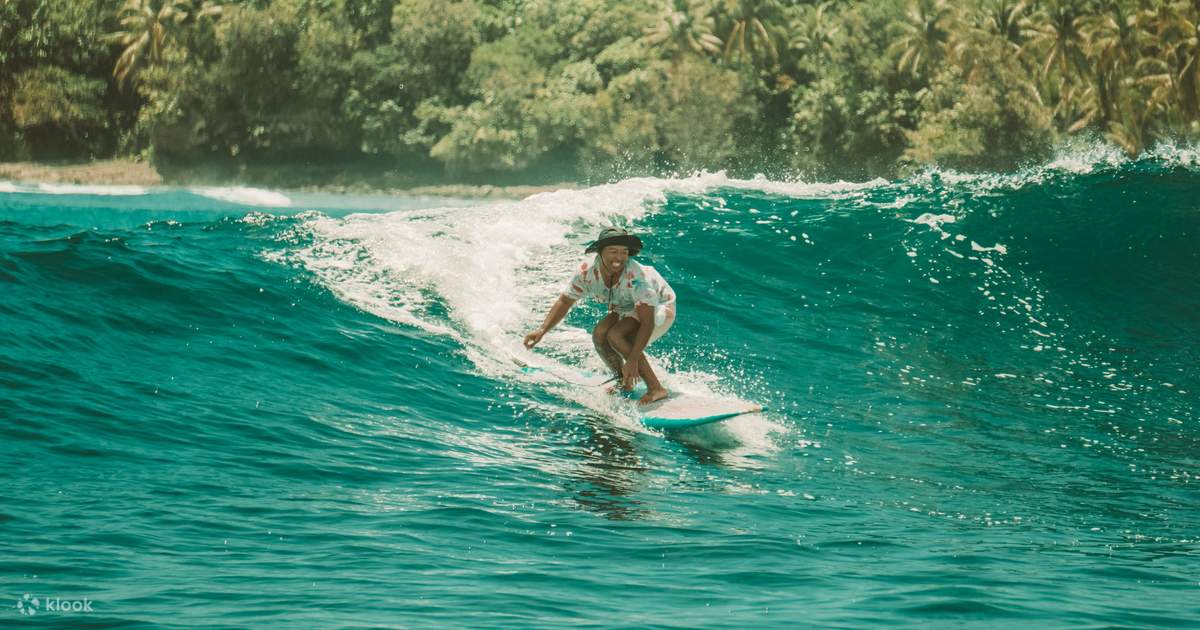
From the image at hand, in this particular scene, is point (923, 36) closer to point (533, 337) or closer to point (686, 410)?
point (533, 337)

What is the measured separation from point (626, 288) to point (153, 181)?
165 feet

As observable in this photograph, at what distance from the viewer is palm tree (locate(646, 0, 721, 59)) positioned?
53.1 metres

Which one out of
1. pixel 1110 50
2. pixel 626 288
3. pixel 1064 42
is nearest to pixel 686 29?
pixel 1064 42

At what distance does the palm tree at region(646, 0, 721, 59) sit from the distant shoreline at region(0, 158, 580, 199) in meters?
7.00

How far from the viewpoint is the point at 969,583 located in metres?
5.67

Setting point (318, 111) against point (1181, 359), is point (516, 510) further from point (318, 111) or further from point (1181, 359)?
point (318, 111)

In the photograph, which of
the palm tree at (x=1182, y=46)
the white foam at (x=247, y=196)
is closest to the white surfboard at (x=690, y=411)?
the palm tree at (x=1182, y=46)

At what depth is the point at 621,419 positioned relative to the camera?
370 inches

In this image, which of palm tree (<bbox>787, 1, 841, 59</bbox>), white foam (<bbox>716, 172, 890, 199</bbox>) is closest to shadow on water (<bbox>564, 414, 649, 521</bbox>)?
white foam (<bbox>716, 172, 890, 199</bbox>)

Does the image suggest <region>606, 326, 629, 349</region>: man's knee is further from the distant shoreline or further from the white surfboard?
the distant shoreline

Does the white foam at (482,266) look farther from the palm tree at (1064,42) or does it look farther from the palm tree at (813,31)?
the palm tree at (813,31)

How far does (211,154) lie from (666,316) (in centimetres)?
5050

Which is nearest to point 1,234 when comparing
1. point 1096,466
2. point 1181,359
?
point 1096,466

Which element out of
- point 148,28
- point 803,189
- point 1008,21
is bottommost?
point 803,189
